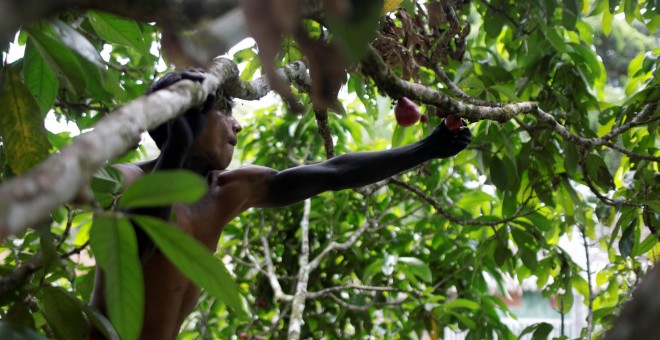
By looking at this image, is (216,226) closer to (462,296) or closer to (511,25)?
(511,25)

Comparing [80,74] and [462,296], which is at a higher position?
[462,296]

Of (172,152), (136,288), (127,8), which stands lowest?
(136,288)

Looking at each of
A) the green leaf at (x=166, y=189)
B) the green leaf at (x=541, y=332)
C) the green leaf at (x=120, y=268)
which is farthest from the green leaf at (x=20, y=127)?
the green leaf at (x=541, y=332)

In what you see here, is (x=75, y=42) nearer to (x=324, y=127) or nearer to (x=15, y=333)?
(x=15, y=333)

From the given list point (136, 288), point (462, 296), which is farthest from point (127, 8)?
point (462, 296)

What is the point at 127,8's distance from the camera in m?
0.51

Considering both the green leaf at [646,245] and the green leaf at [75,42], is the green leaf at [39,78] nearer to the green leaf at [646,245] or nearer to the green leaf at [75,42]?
the green leaf at [75,42]

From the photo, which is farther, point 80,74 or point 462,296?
point 462,296

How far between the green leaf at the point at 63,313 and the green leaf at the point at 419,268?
1.53 metres

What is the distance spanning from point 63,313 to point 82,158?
531 mm

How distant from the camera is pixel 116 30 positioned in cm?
130

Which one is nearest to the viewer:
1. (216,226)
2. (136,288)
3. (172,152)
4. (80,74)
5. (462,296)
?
(136,288)

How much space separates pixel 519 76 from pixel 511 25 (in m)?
0.18

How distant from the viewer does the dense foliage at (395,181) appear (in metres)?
0.86
